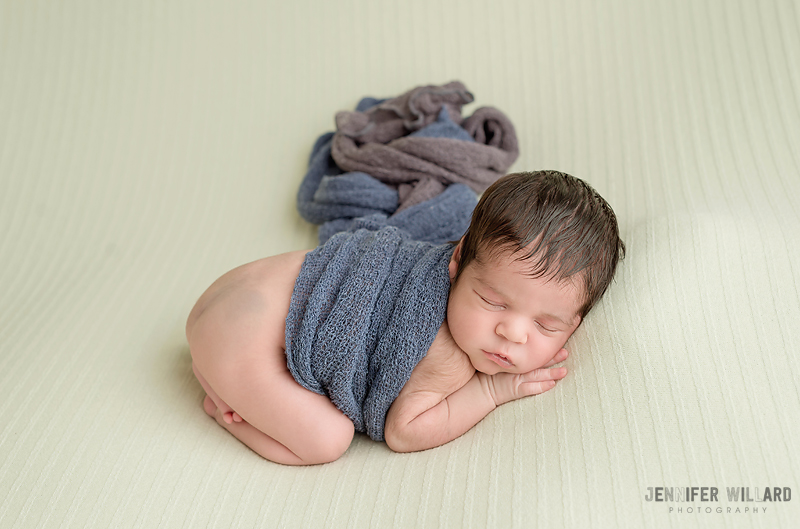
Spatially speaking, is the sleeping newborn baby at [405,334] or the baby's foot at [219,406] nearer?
the sleeping newborn baby at [405,334]

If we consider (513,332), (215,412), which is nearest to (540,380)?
(513,332)

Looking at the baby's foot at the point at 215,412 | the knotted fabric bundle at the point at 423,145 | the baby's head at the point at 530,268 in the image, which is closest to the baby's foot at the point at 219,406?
the baby's foot at the point at 215,412

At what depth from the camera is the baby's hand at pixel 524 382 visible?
96cm

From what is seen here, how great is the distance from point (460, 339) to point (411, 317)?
8 cm

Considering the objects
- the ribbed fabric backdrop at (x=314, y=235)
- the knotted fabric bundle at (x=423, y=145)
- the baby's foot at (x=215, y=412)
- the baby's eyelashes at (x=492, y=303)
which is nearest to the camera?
the ribbed fabric backdrop at (x=314, y=235)

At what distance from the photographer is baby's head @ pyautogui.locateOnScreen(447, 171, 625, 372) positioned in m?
0.87

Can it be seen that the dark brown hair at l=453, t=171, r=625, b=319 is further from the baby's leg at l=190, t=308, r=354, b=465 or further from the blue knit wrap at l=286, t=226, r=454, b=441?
the baby's leg at l=190, t=308, r=354, b=465

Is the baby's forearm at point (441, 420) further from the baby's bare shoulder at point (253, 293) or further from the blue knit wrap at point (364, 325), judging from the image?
the baby's bare shoulder at point (253, 293)

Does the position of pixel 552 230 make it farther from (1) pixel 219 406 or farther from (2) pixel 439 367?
(1) pixel 219 406

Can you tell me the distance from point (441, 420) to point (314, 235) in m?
0.74

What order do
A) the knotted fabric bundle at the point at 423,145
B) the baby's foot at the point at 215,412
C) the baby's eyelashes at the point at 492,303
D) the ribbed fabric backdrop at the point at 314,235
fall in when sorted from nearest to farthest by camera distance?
1. the ribbed fabric backdrop at the point at 314,235
2. the baby's eyelashes at the point at 492,303
3. the baby's foot at the point at 215,412
4. the knotted fabric bundle at the point at 423,145

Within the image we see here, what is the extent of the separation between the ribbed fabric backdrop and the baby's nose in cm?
12

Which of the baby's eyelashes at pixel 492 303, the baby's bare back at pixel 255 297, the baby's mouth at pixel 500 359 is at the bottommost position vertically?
the baby's mouth at pixel 500 359

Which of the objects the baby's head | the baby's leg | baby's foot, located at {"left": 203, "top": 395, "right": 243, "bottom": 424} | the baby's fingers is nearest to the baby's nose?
the baby's head
